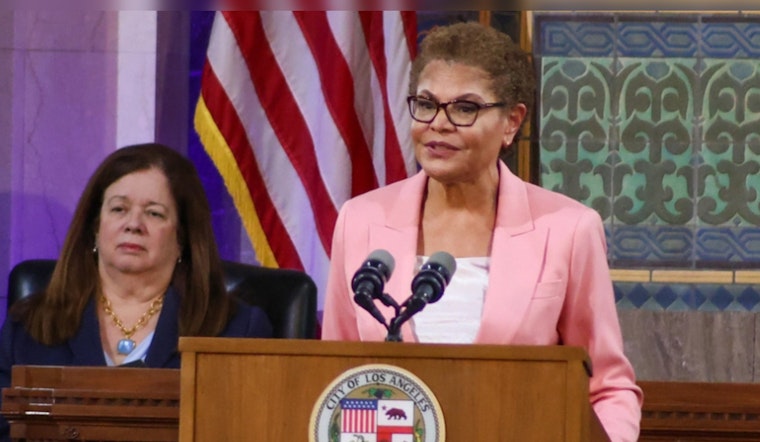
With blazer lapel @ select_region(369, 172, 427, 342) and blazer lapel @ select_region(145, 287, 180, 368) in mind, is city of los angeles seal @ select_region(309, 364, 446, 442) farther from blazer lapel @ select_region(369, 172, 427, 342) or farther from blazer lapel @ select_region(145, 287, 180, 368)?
blazer lapel @ select_region(145, 287, 180, 368)

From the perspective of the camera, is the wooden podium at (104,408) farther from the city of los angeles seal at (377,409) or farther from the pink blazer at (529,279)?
the city of los angeles seal at (377,409)

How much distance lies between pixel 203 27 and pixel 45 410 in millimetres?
2450

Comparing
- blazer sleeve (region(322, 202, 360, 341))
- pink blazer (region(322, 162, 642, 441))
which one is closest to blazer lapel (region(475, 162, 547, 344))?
pink blazer (region(322, 162, 642, 441))

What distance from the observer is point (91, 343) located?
452cm

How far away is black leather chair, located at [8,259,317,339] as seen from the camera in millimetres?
4758

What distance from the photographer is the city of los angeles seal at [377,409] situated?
102 inches

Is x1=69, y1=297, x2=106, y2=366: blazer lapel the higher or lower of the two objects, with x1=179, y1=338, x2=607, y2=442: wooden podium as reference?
higher

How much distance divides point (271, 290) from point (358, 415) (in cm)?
223

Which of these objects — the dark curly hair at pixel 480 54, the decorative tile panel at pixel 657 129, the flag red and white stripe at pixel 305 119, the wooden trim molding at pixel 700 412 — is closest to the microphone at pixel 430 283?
the dark curly hair at pixel 480 54

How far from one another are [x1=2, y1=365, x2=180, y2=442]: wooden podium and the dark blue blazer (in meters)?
0.73

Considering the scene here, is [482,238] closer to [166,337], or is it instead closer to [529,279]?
[529,279]

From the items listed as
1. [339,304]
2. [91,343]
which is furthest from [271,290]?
[339,304]

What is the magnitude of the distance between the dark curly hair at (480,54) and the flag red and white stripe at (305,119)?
201cm

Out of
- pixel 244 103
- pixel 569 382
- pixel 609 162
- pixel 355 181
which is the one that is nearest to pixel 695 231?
pixel 609 162
